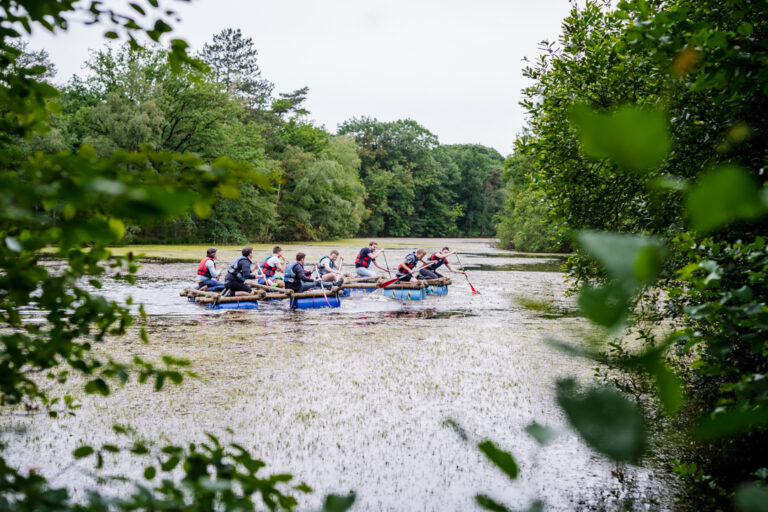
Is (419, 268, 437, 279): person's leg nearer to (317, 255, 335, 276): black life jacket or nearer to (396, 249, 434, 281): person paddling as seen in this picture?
(396, 249, 434, 281): person paddling

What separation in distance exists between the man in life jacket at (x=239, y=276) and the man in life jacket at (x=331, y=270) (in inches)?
96.5

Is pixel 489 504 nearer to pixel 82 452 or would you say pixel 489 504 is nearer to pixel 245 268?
pixel 82 452

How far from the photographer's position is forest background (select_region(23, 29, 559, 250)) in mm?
41594

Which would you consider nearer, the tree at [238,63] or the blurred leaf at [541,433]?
the blurred leaf at [541,433]

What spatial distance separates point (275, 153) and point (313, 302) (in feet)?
149

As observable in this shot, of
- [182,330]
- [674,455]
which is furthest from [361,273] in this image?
[674,455]

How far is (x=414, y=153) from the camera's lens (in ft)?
284

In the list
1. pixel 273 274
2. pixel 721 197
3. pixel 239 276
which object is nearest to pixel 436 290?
pixel 273 274

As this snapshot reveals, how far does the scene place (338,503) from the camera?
2.98ft

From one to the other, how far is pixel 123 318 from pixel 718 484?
15.1 ft

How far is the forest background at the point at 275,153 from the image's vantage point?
4159 cm

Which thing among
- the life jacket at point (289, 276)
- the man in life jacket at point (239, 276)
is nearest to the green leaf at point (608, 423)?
the man in life jacket at point (239, 276)

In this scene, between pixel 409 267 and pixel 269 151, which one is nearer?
pixel 409 267

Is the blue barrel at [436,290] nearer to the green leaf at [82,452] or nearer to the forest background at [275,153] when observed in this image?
the forest background at [275,153]
